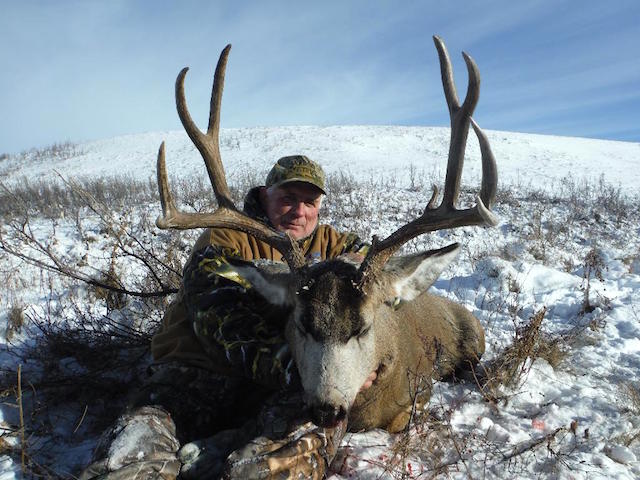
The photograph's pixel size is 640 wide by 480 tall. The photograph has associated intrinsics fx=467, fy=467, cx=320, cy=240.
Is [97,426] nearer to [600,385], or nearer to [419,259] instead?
[419,259]

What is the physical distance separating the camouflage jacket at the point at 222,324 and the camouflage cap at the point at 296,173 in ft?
2.29

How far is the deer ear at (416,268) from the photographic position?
3.12 m

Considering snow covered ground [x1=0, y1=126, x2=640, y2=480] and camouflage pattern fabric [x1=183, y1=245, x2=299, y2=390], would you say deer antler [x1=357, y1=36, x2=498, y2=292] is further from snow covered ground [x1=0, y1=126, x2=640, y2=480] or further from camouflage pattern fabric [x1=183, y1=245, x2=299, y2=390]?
snow covered ground [x1=0, y1=126, x2=640, y2=480]

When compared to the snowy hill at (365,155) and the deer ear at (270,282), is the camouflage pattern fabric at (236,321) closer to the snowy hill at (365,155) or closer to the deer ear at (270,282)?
the deer ear at (270,282)

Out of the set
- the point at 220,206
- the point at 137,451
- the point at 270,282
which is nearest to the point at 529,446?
the point at 270,282

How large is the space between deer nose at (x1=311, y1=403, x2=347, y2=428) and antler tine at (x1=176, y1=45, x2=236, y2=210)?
1.54 meters

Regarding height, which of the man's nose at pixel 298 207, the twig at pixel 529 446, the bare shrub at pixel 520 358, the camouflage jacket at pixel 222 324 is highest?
the man's nose at pixel 298 207

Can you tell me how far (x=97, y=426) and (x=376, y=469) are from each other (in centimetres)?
210

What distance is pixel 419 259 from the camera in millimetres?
3133

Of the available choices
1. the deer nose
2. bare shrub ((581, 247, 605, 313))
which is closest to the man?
the deer nose

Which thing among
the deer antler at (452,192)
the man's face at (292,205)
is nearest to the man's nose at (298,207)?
the man's face at (292,205)

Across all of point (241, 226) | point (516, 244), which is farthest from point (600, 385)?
point (516, 244)

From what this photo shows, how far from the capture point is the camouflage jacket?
3037mm

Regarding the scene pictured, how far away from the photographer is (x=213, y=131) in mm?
3379
